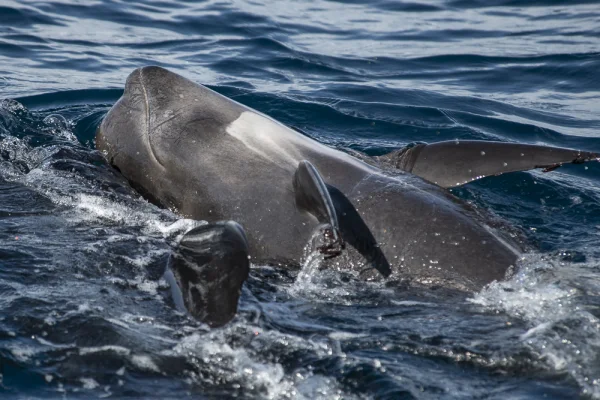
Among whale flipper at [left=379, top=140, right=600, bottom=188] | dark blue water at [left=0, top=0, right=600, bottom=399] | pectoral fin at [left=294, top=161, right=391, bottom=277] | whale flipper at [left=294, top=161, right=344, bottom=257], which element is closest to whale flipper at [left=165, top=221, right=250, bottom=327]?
dark blue water at [left=0, top=0, right=600, bottom=399]

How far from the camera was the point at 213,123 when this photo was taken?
799cm

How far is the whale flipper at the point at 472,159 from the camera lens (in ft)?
24.9

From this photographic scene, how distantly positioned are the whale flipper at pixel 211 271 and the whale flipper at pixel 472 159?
2479mm

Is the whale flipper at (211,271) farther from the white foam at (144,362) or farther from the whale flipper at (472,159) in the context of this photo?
the whale flipper at (472,159)

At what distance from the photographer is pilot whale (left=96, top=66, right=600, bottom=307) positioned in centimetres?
676

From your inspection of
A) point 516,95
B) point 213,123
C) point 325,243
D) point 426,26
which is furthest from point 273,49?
point 325,243

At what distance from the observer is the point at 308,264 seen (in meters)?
6.87

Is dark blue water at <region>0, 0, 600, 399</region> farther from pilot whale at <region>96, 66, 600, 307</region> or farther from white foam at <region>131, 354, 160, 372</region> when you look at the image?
pilot whale at <region>96, 66, 600, 307</region>

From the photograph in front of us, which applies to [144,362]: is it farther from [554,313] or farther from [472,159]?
[472,159]

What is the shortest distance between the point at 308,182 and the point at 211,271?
3.83 ft

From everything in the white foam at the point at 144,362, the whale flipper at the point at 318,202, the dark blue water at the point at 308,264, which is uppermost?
the whale flipper at the point at 318,202

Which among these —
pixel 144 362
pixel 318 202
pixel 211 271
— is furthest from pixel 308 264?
pixel 144 362

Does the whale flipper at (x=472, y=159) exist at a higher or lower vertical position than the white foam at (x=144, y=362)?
higher

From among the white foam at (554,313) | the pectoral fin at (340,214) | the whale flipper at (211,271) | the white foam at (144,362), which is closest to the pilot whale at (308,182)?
the pectoral fin at (340,214)
